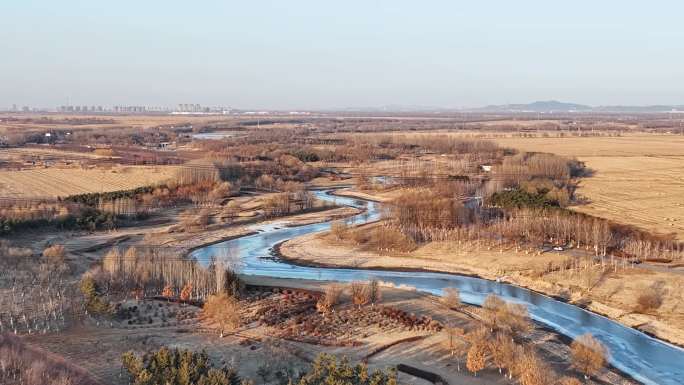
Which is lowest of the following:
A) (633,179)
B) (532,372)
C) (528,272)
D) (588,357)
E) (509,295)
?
(509,295)

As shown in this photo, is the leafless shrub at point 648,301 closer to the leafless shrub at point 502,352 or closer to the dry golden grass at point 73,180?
the leafless shrub at point 502,352

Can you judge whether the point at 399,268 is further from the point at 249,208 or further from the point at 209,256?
the point at 249,208

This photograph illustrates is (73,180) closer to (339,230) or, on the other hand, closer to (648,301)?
(339,230)

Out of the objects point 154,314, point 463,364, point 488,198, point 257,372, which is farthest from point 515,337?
point 488,198

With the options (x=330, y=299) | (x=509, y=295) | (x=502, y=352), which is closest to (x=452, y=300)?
(x=509, y=295)

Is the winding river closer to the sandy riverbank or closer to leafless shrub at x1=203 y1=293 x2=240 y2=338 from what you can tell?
the sandy riverbank

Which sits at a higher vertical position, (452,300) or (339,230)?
(339,230)
